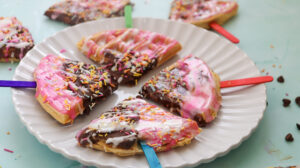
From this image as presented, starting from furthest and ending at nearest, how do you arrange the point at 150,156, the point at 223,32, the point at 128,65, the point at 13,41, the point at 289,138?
1. the point at 223,32
2. the point at 13,41
3. the point at 128,65
4. the point at 289,138
5. the point at 150,156

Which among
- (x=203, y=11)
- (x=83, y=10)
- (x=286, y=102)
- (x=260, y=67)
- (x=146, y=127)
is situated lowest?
(x=146, y=127)

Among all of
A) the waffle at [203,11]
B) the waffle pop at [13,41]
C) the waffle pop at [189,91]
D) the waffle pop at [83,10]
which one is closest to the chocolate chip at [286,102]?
the waffle pop at [189,91]

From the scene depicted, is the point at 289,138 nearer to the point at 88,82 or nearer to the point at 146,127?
the point at 146,127

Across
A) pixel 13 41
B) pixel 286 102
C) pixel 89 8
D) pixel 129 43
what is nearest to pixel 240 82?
pixel 286 102

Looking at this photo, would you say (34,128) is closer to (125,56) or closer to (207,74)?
(125,56)

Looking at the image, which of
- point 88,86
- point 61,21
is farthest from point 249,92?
point 61,21

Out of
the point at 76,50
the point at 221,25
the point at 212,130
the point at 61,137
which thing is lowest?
the point at 61,137
